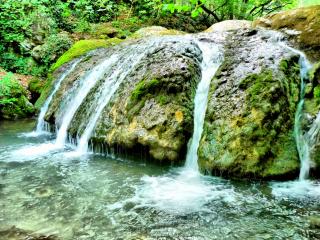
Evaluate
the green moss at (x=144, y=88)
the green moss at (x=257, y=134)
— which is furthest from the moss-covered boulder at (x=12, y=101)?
the green moss at (x=257, y=134)

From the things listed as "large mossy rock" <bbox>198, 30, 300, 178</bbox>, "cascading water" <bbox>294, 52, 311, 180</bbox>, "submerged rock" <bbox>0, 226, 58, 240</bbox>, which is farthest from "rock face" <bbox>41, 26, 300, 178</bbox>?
"submerged rock" <bbox>0, 226, 58, 240</bbox>

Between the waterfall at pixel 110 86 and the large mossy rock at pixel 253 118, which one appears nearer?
the large mossy rock at pixel 253 118

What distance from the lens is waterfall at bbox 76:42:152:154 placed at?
7.43 metres

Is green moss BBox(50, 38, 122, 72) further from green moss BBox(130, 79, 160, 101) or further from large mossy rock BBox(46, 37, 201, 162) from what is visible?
green moss BBox(130, 79, 160, 101)

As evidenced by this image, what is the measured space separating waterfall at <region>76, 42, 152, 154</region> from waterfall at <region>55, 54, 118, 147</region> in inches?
19.8

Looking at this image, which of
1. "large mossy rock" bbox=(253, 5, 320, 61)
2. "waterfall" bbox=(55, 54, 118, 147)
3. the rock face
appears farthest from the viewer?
"waterfall" bbox=(55, 54, 118, 147)

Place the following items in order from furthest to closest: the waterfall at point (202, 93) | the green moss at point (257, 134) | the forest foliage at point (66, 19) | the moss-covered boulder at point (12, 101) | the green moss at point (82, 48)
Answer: the forest foliage at point (66, 19), the green moss at point (82, 48), the moss-covered boulder at point (12, 101), the waterfall at point (202, 93), the green moss at point (257, 134)

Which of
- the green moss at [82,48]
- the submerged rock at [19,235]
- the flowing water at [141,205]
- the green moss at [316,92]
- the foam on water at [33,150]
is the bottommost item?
the submerged rock at [19,235]

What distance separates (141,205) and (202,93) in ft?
9.38

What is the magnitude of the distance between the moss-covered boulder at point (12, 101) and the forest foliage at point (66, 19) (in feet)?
7.68

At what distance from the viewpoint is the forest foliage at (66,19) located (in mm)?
13312

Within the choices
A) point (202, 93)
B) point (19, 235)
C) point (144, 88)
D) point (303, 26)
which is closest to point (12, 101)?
point (144, 88)

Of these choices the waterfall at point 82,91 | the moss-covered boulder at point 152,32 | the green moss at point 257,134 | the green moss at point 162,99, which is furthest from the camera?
the moss-covered boulder at point 152,32

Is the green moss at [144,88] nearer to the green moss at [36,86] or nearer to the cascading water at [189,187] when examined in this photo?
the cascading water at [189,187]
